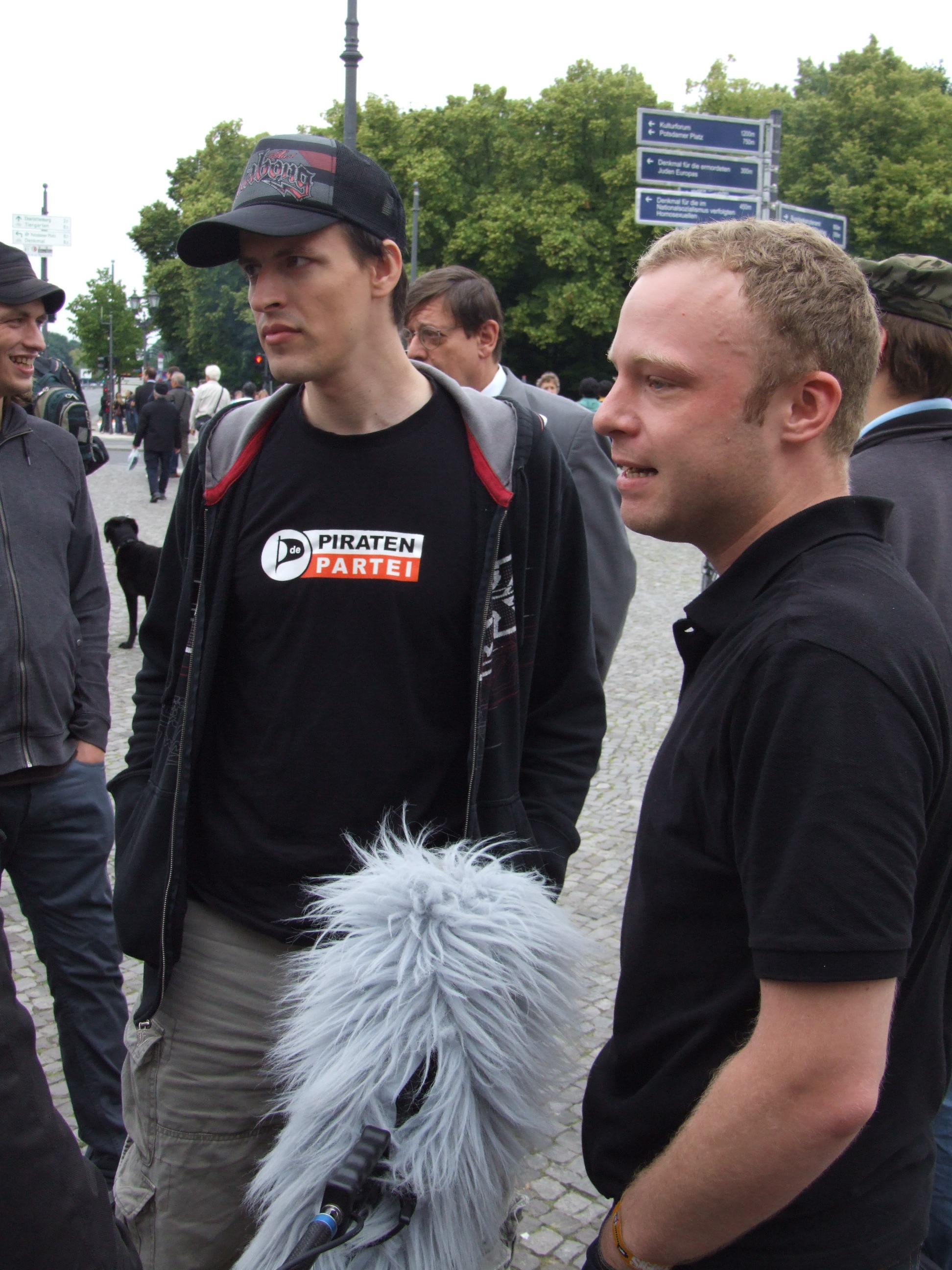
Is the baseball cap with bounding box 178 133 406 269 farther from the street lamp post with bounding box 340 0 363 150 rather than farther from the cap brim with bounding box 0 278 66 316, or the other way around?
the street lamp post with bounding box 340 0 363 150

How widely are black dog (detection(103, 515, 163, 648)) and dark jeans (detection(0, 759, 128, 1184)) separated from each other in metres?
6.32

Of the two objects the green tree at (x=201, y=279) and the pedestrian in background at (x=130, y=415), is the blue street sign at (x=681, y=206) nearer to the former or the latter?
the pedestrian in background at (x=130, y=415)

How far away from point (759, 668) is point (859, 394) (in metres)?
0.43

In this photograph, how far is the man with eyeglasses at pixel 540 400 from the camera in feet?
12.0

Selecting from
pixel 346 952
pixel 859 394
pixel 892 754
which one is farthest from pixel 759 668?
pixel 346 952

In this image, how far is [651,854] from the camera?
53.8 inches

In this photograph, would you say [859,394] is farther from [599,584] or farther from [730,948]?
[599,584]

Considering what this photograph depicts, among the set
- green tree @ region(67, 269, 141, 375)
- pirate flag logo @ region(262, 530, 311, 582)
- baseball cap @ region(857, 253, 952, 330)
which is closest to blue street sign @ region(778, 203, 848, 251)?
baseball cap @ region(857, 253, 952, 330)

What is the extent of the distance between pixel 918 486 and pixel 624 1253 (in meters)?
1.69

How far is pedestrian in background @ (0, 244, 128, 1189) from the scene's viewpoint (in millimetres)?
2859

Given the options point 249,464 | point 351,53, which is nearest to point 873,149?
point 351,53

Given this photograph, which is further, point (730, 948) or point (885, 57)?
point (885, 57)

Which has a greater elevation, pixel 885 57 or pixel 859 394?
pixel 885 57

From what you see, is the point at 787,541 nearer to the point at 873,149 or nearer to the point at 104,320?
the point at 873,149
